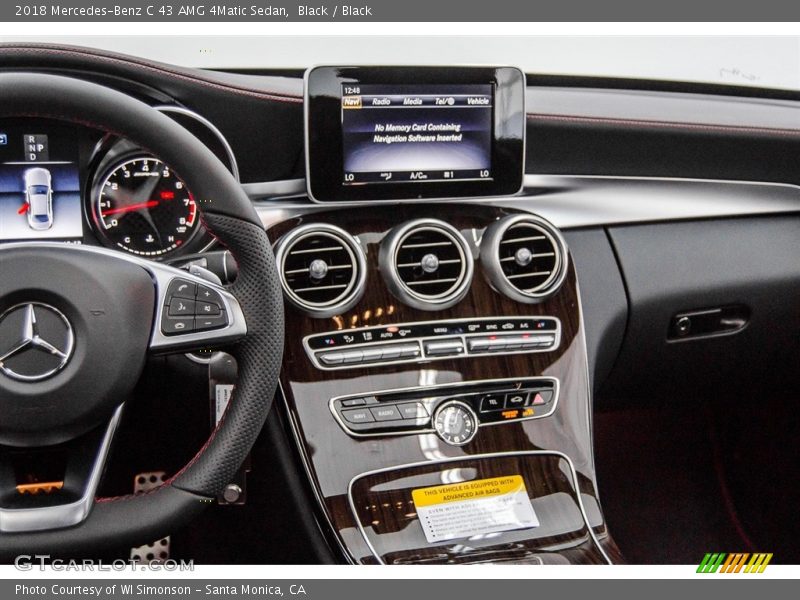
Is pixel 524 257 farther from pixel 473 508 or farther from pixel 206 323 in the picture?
pixel 206 323

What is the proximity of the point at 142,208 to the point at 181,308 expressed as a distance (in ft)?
1.28

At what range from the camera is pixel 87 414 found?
1.14 metres

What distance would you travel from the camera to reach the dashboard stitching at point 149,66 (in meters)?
1.44

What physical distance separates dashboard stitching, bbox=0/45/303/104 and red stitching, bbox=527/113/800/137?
484 millimetres

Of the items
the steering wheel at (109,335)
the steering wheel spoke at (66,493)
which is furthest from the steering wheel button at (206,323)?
the steering wheel spoke at (66,493)

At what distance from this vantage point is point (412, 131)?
161cm

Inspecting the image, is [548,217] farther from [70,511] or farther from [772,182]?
[70,511]

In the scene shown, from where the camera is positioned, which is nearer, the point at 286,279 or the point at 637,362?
the point at 286,279

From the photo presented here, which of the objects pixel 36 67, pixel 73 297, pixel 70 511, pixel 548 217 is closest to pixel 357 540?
pixel 70 511

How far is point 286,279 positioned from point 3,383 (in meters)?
0.54

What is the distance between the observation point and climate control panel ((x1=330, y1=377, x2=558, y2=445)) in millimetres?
1532

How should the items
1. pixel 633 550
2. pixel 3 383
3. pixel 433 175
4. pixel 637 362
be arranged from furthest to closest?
pixel 633 550 < pixel 637 362 < pixel 433 175 < pixel 3 383

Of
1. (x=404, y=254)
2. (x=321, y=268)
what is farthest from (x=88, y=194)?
(x=404, y=254)

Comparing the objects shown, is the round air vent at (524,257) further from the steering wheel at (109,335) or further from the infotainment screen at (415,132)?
the steering wheel at (109,335)
